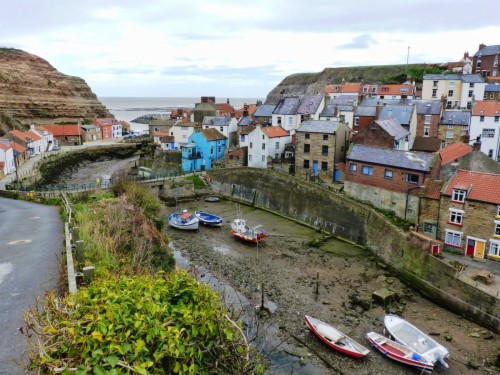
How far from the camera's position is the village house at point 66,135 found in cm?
8206

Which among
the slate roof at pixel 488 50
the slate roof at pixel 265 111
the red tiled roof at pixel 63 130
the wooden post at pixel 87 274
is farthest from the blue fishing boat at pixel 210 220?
the slate roof at pixel 488 50

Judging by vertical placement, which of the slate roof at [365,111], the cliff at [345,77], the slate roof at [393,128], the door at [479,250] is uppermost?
the cliff at [345,77]

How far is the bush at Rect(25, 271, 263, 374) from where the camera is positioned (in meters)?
4.83

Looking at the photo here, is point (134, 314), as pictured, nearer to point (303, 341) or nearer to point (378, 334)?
point (303, 341)

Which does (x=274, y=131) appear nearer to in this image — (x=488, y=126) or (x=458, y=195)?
(x=488, y=126)

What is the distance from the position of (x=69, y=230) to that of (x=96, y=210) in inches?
175

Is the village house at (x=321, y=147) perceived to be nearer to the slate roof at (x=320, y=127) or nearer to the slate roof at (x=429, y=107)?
the slate roof at (x=320, y=127)

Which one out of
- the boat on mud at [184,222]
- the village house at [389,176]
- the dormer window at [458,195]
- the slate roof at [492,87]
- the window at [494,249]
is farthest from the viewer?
the slate roof at [492,87]

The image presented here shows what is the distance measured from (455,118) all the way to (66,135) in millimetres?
74927

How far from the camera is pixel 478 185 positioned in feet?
89.8

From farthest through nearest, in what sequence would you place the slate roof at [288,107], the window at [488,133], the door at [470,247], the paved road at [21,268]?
the slate roof at [288,107] < the window at [488,133] < the door at [470,247] < the paved road at [21,268]

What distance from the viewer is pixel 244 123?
203 ft

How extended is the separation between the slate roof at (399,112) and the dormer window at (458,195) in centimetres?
2122

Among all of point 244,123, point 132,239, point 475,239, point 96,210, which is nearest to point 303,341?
point 132,239
